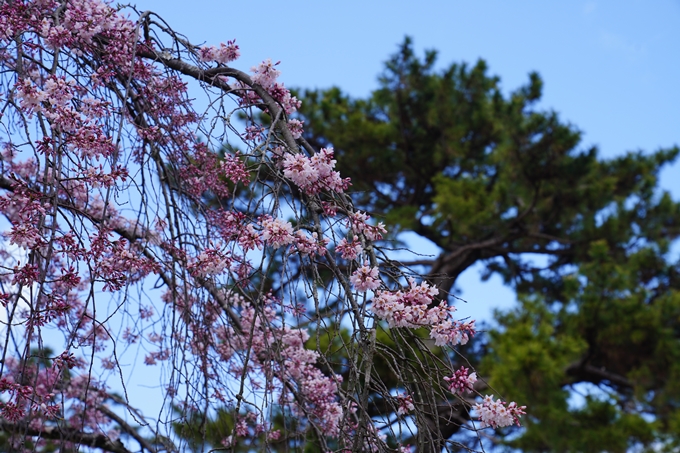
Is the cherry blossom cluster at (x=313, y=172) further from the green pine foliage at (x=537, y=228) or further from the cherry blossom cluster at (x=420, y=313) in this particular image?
the green pine foliage at (x=537, y=228)

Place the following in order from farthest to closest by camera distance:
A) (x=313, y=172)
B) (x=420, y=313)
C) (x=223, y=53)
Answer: (x=223, y=53), (x=313, y=172), (x=420, y=313)

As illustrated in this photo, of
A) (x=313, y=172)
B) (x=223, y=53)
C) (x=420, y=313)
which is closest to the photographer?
(x=420, y=313)

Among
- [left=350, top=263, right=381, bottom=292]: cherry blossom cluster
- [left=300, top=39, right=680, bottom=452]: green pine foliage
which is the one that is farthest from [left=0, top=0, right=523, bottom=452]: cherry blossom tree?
[left=300, top=39, right=680, bottom=452]: green pine foliage

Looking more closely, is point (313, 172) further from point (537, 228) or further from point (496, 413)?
point (537, 228)

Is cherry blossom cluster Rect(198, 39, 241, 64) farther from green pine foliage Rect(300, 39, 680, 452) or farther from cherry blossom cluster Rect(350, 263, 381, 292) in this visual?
green pine foliage Rect(300, 39, 680, 452)

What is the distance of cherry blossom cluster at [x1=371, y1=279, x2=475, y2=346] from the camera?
1.58 m

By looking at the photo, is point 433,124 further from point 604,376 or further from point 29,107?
point 29,107

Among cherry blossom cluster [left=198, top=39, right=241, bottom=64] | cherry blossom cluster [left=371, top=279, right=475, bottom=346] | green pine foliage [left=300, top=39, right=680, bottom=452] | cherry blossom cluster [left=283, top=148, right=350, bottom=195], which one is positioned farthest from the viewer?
green pine foliage [left=300, top=39, right=680, bottom=452]

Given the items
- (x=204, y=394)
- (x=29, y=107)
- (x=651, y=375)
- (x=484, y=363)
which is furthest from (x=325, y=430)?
(x=651, y=375)

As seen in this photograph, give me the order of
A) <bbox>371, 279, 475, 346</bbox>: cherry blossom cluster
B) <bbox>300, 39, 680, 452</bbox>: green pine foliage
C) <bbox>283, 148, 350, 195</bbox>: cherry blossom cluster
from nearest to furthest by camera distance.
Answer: <bbox>371, 279, 475, 346</bbox>: cherry blossom cluster → <bbox>283, 148, 350, 195</bbox>: cherry blossom cluster → <bbox>300, 39, 680, 452</bbox>: green pine foliage

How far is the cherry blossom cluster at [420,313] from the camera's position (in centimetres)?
158

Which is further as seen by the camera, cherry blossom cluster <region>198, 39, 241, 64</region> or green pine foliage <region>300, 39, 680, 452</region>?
green pine foliage <region>300, 39, 680, 452</region>

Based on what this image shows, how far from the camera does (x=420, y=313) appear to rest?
5.25 ft

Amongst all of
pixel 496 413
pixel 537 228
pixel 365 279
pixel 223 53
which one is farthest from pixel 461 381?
pixel 537 228
